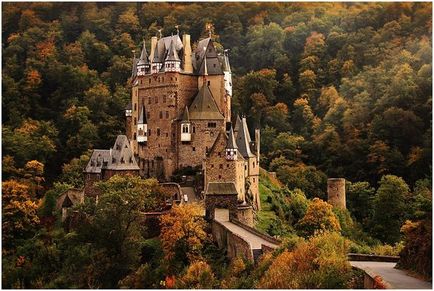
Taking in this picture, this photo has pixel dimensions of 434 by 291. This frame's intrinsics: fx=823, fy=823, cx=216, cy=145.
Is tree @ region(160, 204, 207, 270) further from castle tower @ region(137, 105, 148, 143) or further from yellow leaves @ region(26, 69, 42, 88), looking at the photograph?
yellow leaves @ region(26, 69, 42, 88)

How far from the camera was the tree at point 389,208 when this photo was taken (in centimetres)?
4398

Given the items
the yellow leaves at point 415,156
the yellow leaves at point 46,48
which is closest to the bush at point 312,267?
the yellow leaves at point 415,156

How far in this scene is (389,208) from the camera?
45094mm

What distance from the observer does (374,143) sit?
5256 centimetres

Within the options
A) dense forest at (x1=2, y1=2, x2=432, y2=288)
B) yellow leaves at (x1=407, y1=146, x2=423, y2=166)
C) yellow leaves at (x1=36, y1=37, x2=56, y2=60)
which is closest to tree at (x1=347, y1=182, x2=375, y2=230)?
dense forest at (x1=2, y1=2, x2=432, y2=288)

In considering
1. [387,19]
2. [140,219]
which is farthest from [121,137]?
→ [387,19]

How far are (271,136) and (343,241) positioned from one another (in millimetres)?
33881

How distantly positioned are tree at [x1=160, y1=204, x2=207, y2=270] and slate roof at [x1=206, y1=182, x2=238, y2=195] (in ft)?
4.23

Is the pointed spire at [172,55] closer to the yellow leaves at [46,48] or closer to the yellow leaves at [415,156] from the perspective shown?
the yellow leaves at [415,156]

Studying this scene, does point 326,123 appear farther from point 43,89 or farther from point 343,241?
point 343,241

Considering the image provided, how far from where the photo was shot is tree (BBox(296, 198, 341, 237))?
128 ft

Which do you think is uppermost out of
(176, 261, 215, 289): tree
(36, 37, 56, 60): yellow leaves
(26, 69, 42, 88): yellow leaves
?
(36, 37, 56, 60): yellow leaves

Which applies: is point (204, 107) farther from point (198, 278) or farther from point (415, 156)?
point (415, 156)

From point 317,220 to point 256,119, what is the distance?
21.1 metres
